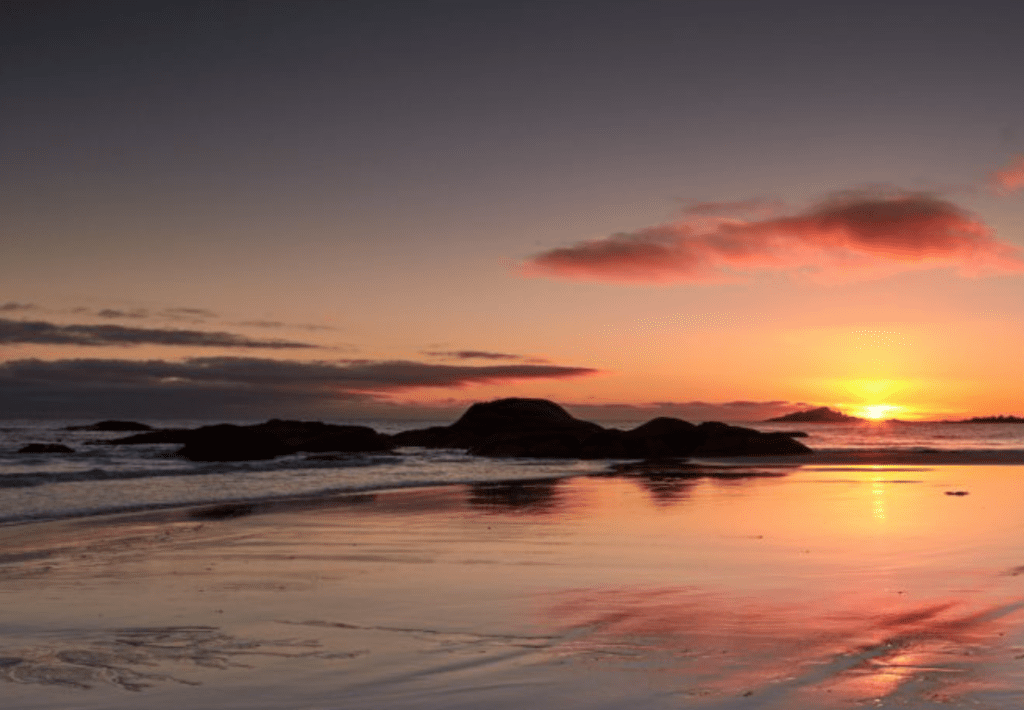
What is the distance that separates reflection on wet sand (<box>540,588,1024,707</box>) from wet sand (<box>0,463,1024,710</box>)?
0.12 feet

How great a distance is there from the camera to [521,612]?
10727mm

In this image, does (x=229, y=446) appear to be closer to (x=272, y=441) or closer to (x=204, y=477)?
(x=272, y=441)

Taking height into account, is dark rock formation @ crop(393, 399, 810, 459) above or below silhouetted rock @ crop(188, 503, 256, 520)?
above

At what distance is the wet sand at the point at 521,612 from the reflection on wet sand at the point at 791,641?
0.04m

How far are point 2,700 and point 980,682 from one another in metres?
7.28

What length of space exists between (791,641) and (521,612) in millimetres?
2931

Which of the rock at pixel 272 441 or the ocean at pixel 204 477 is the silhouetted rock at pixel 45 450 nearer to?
the ocean at pixel 204 477

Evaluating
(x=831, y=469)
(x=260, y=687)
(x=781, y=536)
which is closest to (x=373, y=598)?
(x=260, y=687)

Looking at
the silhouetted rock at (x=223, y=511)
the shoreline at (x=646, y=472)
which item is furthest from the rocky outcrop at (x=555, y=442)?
the silhouetted rock at (x=223, y=511)

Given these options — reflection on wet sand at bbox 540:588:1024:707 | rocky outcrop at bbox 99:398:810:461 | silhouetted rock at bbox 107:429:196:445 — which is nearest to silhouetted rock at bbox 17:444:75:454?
rocky outcrop at bbox 99:398:810:461

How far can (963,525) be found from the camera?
1923 cm

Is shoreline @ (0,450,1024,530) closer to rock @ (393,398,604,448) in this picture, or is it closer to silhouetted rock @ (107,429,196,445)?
rock @ (393,398,604,448)

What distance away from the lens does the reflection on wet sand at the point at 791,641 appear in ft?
24.7

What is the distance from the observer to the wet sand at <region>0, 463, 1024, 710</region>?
25.0 feet
